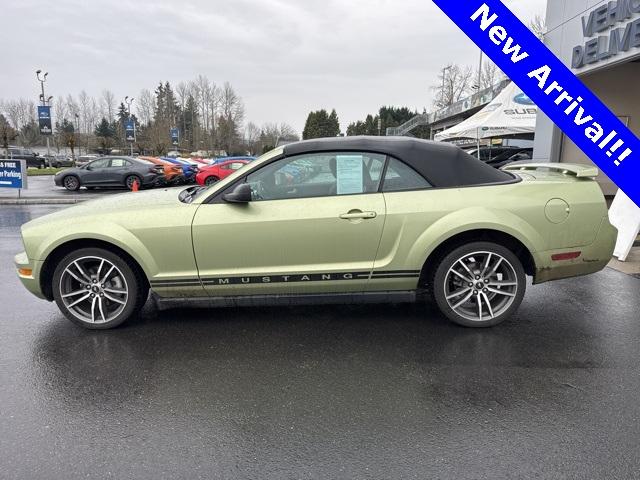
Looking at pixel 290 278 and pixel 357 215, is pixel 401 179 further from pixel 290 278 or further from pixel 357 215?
pixel 290 278

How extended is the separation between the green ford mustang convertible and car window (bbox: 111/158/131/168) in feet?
53.0

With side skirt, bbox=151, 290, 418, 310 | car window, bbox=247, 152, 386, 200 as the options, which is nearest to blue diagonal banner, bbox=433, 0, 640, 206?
car window, bbox=247, 152, 386, 200

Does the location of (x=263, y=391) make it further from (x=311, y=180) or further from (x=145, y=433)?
(x=311, y=180)

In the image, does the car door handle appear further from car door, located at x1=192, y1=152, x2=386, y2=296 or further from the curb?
the curb

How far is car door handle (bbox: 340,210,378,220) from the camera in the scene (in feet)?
12.4

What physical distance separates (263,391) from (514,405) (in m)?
1.61

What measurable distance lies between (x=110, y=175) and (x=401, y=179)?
17.8m

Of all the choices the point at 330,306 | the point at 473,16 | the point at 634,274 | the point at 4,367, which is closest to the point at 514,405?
the point at 330,306

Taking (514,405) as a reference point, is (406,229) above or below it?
above

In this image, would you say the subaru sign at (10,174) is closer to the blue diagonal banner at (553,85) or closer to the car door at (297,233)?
the car door at (297,233)

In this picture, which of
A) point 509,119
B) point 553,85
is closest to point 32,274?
point 553,85

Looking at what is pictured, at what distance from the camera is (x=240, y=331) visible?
405 cm

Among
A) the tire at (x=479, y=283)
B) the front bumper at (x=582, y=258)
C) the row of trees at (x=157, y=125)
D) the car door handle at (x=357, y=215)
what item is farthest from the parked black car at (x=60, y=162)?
the front bumper at (x=582, y=258)

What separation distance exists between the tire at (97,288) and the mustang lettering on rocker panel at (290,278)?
0.27 m
